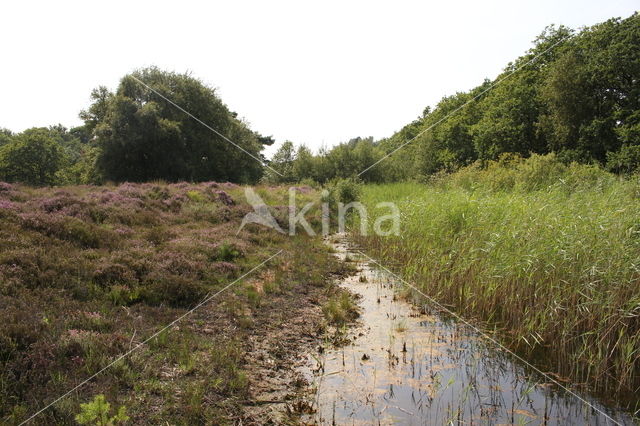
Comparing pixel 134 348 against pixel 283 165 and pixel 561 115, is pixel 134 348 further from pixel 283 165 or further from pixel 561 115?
pixel 561 115

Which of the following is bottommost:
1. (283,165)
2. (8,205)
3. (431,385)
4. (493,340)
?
(431,385)

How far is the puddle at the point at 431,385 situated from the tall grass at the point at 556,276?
1.81 ft

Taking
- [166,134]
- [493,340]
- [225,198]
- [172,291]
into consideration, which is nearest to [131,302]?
[172,291]

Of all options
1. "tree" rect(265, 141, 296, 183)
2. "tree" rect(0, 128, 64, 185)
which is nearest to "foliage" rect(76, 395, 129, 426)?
"tree" rect(0, 128, 64, 185)

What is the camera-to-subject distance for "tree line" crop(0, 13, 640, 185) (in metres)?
24.0

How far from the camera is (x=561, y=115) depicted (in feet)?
89.8

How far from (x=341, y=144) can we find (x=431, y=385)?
25.9 meters

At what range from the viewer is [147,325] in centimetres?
527

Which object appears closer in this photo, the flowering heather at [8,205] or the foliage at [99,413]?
the foliage at [99,413]

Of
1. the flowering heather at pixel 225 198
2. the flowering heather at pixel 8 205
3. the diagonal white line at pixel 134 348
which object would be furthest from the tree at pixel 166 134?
the diagonal white line at pixel 134 348

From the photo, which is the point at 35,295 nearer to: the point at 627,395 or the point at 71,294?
the point at 71,294

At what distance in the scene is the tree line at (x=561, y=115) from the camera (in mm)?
24391

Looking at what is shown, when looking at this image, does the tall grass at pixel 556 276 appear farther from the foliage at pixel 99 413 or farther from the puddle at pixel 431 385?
the foliage at pixel 99 413

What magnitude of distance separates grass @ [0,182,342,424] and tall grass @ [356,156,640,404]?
2.66m
